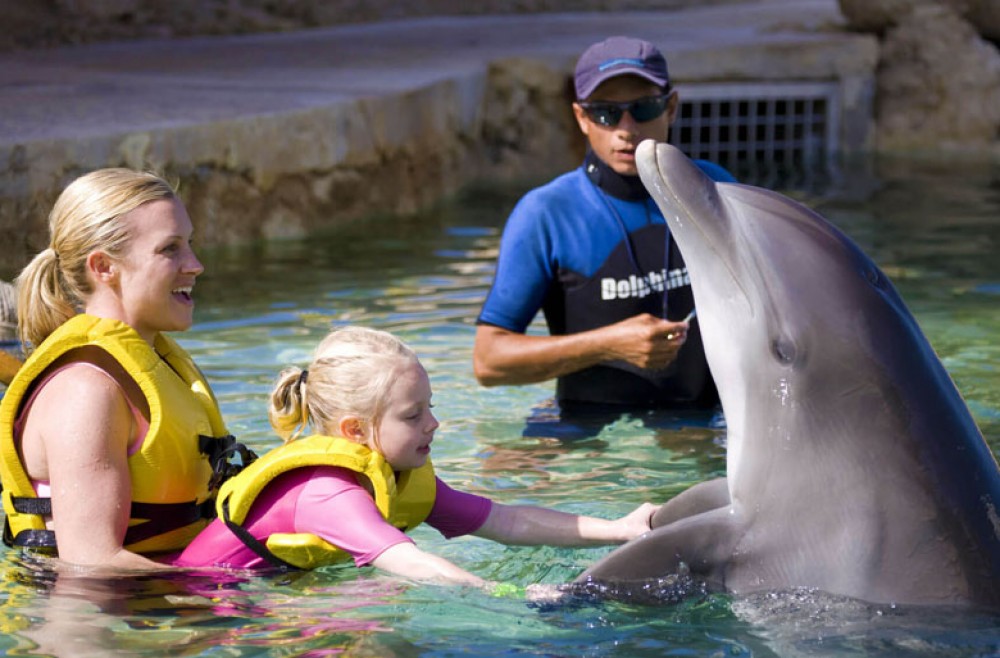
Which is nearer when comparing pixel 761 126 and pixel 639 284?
pixel 639 284

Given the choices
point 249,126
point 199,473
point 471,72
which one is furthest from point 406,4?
point 199,473

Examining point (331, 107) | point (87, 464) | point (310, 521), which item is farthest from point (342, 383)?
point (331, 107)

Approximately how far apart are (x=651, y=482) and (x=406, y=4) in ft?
38.1

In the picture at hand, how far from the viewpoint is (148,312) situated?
135 inches

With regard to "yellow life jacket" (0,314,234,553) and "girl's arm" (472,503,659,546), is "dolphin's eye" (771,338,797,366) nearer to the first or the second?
"girl's arm" (472,503,659,546)

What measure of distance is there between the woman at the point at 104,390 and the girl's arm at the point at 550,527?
0.75 meters

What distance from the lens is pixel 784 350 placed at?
10.2ft

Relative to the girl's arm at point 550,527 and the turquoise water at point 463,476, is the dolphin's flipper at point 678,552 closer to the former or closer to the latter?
the turquoise water at point 463,476

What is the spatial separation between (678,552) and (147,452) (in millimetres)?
1165

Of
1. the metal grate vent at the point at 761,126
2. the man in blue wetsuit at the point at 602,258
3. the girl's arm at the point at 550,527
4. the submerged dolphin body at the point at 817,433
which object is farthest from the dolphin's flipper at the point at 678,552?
the metal grate vent at the point at 761,126

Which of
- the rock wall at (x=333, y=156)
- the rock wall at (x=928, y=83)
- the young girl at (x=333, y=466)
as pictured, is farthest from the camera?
the rock wall at (x=928, y=83)

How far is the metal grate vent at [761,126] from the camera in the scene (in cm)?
1219

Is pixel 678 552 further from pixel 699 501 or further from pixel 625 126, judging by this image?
pixel 625 126

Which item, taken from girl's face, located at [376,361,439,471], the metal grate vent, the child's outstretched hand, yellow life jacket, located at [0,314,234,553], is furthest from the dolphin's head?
the metal grate vent
